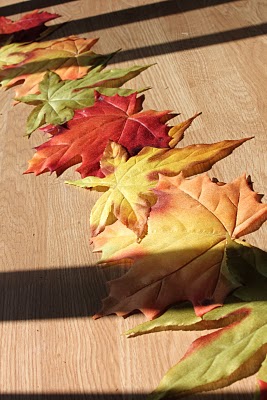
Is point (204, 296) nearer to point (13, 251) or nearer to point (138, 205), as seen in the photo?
point (138, 205)

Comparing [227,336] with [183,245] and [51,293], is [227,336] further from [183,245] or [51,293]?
[51,293]

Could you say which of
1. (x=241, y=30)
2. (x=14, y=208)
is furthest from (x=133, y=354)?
(x=241, y=30)

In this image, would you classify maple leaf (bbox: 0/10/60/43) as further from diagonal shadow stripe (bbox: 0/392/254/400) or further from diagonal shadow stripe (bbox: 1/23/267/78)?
diagonal shadow stripe (bbox: 0/392/254/400)

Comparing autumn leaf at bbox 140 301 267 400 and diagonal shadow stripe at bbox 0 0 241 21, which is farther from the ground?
autumn leaf at bbox 140 301 267 400

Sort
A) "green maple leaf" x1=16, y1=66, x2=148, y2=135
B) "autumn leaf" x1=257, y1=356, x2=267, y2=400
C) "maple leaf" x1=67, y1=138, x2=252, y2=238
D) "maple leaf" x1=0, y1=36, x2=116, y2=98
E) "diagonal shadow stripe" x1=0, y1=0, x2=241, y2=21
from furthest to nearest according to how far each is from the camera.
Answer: "diagonal shadow stripe" x1=0, y1=0, x2=241, y2=21 → "maple leaf" x1=0, y1=36, x2=116, y2=98 → "green maple leaf" x1=16, y1=66, x2=148, y2=135 → "maple leaf" x1=67, y1=138, x2=252, y2=238 → "autumn leaf" x1=257, y1=356, x2=267, y2=400

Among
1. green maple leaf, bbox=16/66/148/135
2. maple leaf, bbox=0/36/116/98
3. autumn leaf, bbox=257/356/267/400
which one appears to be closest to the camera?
autumn leaf, bbox=257/356/267/400

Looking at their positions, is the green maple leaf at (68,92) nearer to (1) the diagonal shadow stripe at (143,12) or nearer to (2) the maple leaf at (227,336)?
(1) the diagonal shadow stripe at (143,12)

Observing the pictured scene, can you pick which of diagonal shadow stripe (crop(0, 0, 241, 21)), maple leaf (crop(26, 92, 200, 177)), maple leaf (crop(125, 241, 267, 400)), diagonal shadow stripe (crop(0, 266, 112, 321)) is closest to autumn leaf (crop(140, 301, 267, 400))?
maple leaf (crop(125, 241, 267, 400))
